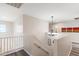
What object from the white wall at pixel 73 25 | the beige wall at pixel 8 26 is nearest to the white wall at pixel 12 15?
the beige wall at pixel 8 26

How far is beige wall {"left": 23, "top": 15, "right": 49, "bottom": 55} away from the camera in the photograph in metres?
1.48

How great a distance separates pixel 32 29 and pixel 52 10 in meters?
0.41

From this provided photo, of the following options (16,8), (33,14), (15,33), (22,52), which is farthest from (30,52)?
(16,8)

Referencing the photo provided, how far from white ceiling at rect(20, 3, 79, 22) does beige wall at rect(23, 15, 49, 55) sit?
8 cm

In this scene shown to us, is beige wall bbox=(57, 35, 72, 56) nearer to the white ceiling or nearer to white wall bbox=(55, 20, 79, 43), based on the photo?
white wall bbox=(55, 20, 79, 43)

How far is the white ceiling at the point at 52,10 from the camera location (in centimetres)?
140

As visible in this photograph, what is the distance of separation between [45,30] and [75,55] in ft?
1.81

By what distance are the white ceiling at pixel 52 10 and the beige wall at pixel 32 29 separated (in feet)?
0.25

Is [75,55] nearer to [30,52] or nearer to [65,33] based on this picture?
[65,33]

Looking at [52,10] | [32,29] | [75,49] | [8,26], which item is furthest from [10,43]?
[75,49]

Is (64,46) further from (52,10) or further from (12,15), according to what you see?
(12,15)

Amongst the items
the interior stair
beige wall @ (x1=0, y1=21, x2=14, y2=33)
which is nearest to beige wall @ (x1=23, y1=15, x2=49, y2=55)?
beige wall @ (x1=0, y1=21, x2=14, y2=33)

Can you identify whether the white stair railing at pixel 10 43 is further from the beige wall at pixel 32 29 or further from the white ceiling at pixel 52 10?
the white ceiling at pixel 52 10

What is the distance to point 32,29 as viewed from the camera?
1.49 metres
